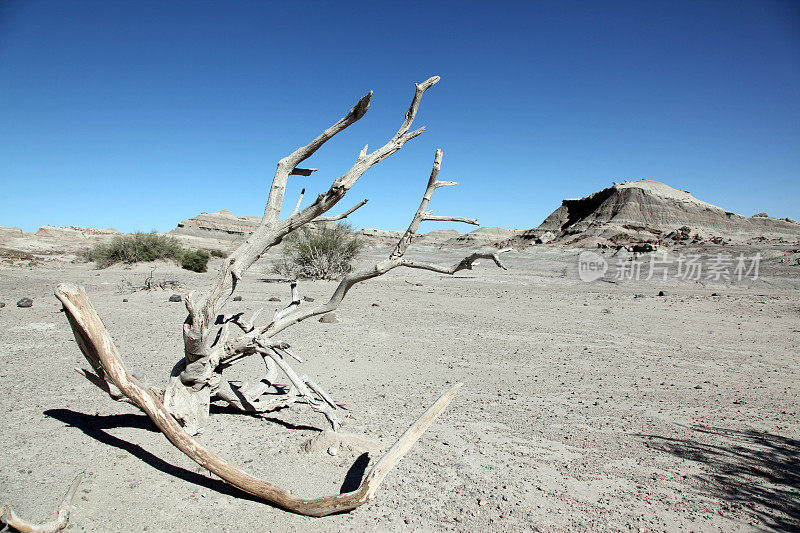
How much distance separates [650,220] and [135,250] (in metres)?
48.8

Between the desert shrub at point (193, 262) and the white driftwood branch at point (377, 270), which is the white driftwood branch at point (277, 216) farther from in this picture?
the desert shrub at point (193, 262)

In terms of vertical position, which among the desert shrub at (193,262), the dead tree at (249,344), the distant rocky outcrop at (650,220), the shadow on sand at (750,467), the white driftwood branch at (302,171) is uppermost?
the distant rocky outcrop at (650,220)

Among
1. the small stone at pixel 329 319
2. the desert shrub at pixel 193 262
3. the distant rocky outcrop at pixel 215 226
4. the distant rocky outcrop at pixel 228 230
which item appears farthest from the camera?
the distant rocky outcrop at pixel 215 226

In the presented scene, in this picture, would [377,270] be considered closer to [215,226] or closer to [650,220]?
[650,220]

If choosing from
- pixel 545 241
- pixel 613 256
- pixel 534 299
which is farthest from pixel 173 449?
pixel 545 241

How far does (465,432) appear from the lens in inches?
150

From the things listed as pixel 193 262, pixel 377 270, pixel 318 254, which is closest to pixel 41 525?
pixel 377 270

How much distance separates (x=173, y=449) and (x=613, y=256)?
28.9m

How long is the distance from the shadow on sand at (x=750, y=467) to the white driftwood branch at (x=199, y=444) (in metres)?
2.04

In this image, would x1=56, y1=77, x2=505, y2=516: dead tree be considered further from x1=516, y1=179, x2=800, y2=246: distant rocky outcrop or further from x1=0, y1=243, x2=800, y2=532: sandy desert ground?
x1=516, y1=179, x2=800, y2=246: distant rocky outcrop

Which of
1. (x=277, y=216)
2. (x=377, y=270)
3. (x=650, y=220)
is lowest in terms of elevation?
(x=377, y=270)

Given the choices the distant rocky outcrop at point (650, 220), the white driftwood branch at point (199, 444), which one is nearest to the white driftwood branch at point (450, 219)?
the white driftwood branch at point (199, 444)

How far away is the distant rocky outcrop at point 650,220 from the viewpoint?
128 ft

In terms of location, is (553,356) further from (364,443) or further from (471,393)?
(364,443)
